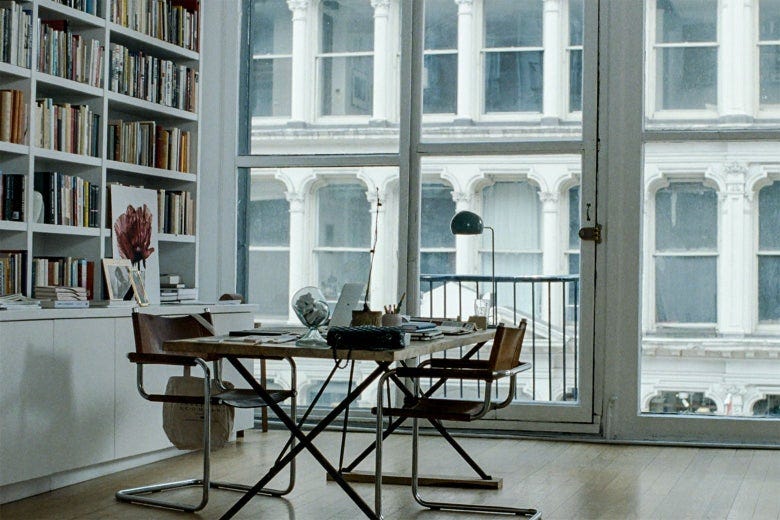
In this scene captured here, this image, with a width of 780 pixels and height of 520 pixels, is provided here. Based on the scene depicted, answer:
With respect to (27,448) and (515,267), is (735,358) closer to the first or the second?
(515,267)

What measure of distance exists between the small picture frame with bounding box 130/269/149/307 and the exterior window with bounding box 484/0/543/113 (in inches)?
93.5

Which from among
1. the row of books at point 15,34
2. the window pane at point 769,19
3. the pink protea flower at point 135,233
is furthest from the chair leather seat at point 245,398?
the window pane at point 769,19

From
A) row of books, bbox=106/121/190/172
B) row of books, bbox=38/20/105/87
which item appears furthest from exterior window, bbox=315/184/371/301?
row of books, bbox=38/20/105/87

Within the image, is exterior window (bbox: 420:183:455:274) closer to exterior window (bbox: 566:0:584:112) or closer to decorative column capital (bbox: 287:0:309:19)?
exterior window (bbox: 566:0:584:112)

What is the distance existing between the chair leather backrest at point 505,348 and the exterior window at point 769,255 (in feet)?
8.34

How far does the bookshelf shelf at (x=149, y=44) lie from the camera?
19.3 ft

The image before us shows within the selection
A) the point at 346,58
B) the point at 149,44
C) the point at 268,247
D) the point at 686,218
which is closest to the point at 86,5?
the point at 149,44

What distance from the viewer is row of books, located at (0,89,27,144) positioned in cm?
499

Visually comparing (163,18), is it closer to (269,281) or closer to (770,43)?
(269,281)

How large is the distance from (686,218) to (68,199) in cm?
352

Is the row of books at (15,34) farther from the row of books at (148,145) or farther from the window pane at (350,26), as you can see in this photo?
the window pane at (350,26)

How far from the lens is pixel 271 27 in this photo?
7.17 metres

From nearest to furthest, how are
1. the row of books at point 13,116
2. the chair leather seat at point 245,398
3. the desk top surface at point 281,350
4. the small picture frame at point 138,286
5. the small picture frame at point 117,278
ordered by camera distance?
1. the desk top surface at point 281,350
2. the chair leather seat at point 245,398
3. the row of books at point 13,116
4. the small picture frame at point 117,278
5. the small picture frame at point 138,286

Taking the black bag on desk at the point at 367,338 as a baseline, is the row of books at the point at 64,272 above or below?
above
